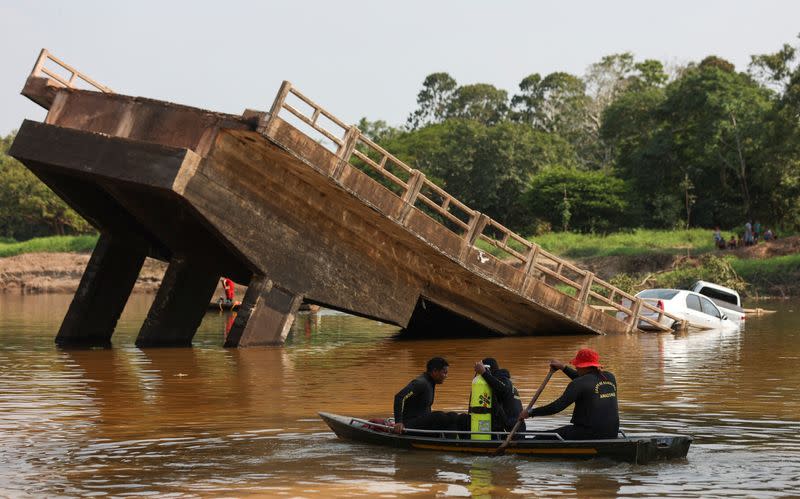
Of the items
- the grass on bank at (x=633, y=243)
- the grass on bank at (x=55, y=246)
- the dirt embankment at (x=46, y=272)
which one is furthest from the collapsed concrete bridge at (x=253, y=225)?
the grass on bank at (x=55, y=246)

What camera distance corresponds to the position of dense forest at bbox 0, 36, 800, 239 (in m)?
60.8

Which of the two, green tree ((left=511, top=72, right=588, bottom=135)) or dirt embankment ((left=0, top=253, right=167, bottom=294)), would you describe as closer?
dirt embankment ((left=0, top=253, right=167, bottom=294))

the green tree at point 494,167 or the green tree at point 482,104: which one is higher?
the green tree at point 482,104

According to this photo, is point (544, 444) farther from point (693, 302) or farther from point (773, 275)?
point (773, 275)

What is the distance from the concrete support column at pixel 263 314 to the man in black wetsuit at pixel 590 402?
1355 cm

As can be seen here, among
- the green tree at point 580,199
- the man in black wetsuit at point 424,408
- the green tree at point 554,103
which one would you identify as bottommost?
the man in black wetsuit at point 424,408

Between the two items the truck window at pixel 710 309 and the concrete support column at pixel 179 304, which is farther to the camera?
the truck window at pixel 710 309

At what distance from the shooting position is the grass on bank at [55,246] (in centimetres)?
7719

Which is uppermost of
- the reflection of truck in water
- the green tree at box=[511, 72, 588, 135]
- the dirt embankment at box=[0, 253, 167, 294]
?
the green tree at box=[511, 72, 588, 135]

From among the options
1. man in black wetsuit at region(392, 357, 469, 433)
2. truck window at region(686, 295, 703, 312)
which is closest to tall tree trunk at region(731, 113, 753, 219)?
truck window at region(686, 295, 703, 312)

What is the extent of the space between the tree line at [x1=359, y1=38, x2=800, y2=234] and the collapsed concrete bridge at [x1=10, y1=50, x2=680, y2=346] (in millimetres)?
28389

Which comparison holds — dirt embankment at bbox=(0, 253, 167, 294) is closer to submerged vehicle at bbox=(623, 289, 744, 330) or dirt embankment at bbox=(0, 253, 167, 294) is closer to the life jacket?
submerged vehicle at bbox=(623, 289, 744, 330)

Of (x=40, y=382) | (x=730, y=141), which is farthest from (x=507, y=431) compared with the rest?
(x=730, y=141)

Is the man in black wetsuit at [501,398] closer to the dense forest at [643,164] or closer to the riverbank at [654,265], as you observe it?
the riverbank at [654,265]
